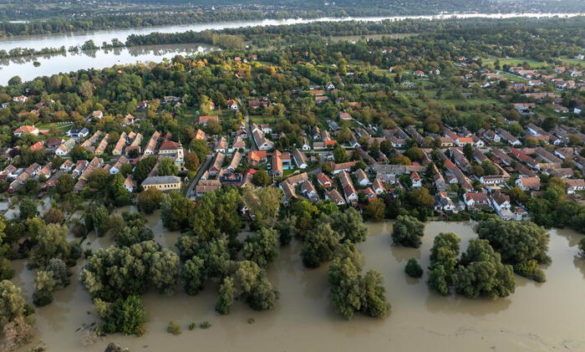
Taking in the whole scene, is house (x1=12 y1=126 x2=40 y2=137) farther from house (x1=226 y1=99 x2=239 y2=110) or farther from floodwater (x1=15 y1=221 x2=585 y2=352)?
floodwater (x1=15 y1=221 x2=585 y2=352)

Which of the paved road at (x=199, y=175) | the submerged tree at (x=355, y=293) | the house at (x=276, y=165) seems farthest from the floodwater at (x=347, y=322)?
the house at (x=276, y=165)

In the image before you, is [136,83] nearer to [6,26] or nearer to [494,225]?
[494,225]

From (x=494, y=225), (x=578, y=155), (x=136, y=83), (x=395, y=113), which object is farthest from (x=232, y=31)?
(x=494, y=225)

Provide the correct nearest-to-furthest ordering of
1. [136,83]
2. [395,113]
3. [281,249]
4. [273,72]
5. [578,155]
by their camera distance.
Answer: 1. [281,249]
2. [578,155]
3. [395,113]
4. [136,83]
5. [273,72]

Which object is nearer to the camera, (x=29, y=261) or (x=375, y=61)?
(x=29, y=261)

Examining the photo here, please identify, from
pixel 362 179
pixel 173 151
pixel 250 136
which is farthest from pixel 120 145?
pixel 362 179

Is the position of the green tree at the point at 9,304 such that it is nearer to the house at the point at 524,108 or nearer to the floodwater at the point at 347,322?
the floodwater at the point at 347,322
